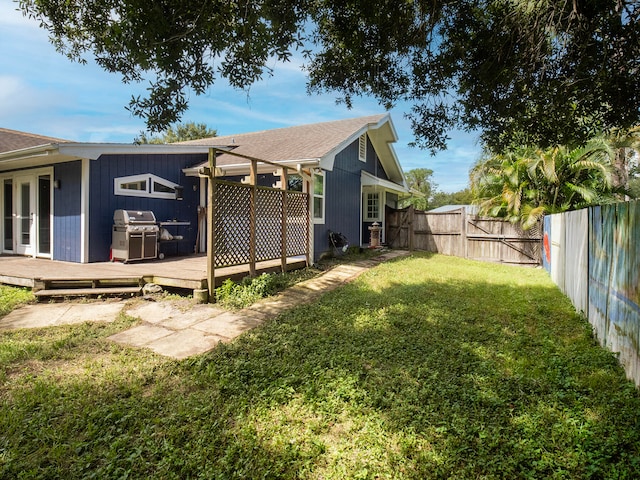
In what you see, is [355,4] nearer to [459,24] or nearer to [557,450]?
[459,24]

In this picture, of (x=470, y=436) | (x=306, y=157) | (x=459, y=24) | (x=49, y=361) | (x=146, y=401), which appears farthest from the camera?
(x=306, y=157)

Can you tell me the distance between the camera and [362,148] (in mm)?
12859

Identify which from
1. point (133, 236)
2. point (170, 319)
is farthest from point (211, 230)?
point (133, 236)

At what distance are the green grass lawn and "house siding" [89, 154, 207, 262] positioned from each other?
423 cm

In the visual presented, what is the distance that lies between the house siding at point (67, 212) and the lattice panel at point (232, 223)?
13.4 ft

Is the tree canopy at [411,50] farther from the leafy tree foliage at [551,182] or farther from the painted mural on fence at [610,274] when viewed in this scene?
the leafy tree foliage at [551,182]

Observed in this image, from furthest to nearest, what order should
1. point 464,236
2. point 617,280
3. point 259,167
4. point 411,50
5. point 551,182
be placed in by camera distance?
point 464,236
point 551,182
point 259,167
point 411,50
point 617,280

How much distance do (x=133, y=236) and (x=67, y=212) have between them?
178cm

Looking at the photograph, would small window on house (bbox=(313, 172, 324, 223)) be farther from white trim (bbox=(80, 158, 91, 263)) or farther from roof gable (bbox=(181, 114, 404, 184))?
white trim (bbox=(80, 158, 91, 263))

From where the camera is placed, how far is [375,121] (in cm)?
1227

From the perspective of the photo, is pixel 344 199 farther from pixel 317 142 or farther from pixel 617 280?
pixel 617 280

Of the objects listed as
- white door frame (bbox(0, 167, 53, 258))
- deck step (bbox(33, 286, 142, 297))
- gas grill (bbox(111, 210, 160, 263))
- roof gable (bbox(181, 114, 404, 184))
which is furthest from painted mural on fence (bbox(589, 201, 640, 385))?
white door frame (bbox(0, 167, 53, 258))

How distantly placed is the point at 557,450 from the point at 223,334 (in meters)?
3.48

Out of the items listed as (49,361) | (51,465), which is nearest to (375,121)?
(49,361)
